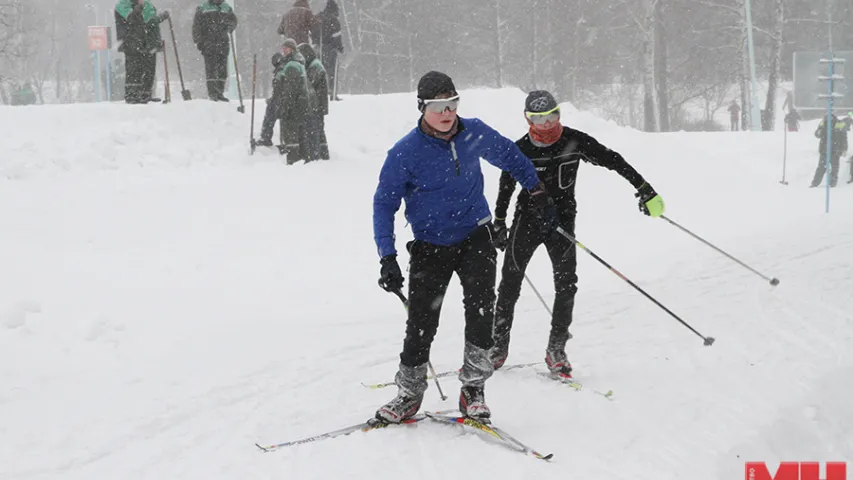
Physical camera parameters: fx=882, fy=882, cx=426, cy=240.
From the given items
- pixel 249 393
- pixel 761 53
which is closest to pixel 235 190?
pixel 249 393

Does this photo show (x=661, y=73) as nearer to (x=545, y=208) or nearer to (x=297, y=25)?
(x=297, y=25)

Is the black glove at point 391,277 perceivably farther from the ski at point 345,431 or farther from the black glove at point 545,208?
the black glove at point 545,208

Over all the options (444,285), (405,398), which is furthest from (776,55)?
(405,398)

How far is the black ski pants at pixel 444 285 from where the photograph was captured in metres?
5.03

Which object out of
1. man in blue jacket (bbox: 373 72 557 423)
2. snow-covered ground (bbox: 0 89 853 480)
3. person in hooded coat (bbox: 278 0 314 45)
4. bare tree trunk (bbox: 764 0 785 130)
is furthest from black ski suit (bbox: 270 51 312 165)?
bare tree trunk (bbox: 764 0 785 130)

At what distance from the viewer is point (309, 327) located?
7.86 meters

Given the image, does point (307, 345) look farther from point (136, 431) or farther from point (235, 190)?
point (235, 190)

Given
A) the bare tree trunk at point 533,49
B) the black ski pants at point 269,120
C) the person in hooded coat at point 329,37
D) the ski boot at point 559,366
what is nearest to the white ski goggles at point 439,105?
the ski boot at point 559,366

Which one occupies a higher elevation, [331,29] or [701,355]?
[331,29]

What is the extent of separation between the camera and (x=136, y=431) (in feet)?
17.2

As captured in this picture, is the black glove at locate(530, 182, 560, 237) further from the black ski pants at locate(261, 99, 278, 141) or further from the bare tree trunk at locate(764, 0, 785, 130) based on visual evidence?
the bare tree trunk at locate(764, 0, 785, 130)

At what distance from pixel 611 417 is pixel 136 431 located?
2848 mm

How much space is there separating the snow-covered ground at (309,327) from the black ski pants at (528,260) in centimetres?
45

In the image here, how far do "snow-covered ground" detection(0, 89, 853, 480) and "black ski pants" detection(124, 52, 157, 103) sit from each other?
0.61 metres
